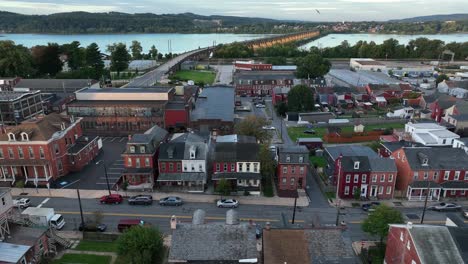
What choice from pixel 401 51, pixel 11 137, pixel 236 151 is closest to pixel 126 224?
pixel 236 151

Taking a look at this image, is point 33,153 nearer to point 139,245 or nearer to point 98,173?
point 98,173

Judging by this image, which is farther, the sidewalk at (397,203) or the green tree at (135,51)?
the green tree at (135,51)

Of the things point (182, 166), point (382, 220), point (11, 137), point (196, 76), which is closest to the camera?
point (382, 220)

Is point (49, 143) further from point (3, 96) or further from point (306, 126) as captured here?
point (306, 126)

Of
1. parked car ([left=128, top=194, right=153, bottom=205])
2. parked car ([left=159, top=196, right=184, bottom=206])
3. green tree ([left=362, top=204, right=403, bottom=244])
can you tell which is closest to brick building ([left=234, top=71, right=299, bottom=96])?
parked car ([left=159, top=196, right=184, bottom=206])

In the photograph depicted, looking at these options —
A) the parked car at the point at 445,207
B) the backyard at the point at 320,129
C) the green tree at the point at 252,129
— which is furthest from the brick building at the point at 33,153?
the parked car at the point at 445,207

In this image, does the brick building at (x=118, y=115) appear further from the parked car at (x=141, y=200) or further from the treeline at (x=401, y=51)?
the treeline at (x=401, y=51)

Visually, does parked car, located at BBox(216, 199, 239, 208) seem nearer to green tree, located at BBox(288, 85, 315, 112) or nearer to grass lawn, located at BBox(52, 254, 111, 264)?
grass lawn, located at BBox(52, 254, 111, 264)
